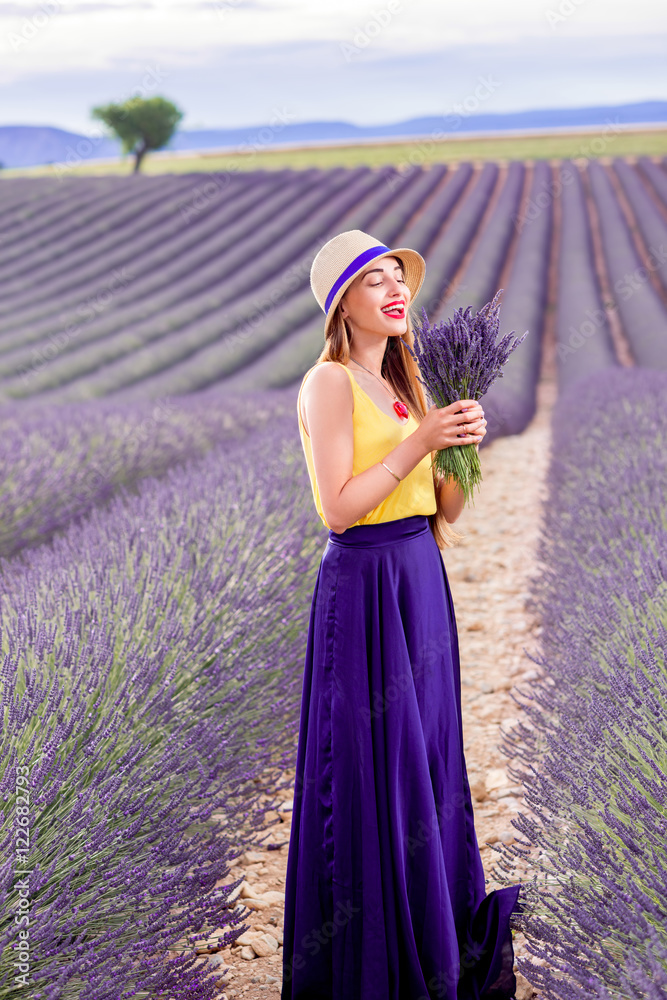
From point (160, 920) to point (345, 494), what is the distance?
3.02ft

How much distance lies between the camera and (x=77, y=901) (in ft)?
5.08

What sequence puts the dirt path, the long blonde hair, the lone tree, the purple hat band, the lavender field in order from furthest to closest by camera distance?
the lone tree
the dirt path
the long blonde hair
the purple hat band
the lavender field

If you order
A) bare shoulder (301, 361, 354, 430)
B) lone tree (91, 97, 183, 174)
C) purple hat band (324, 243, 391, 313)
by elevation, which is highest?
lone tree (91, 97, 183, 174)

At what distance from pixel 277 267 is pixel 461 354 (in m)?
13.7

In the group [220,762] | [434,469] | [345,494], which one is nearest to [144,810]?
[220,762]

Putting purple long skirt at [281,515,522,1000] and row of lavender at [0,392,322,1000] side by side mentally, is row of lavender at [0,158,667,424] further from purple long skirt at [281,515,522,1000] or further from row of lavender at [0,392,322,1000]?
purple long skirt at [281,515,522,1000]

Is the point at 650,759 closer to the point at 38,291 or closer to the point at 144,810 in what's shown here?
the point at 144,810

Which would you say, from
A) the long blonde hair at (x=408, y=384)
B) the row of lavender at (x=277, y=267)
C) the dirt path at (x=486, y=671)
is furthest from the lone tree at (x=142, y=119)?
the long blonde hair at (x=408, y=384)

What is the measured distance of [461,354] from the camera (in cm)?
155

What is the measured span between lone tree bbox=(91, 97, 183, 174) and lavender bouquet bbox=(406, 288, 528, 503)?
103 ft

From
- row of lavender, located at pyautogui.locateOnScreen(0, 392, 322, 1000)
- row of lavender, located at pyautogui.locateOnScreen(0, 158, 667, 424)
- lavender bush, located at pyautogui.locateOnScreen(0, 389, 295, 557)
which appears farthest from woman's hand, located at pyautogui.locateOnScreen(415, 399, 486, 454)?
row of lavender, located at pyautogui.locateOnScreen(0, 158, 667, 424)

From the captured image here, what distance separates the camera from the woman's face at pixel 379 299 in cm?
163

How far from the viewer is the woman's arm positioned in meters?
1.52

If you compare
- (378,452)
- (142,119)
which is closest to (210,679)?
(378,452)
